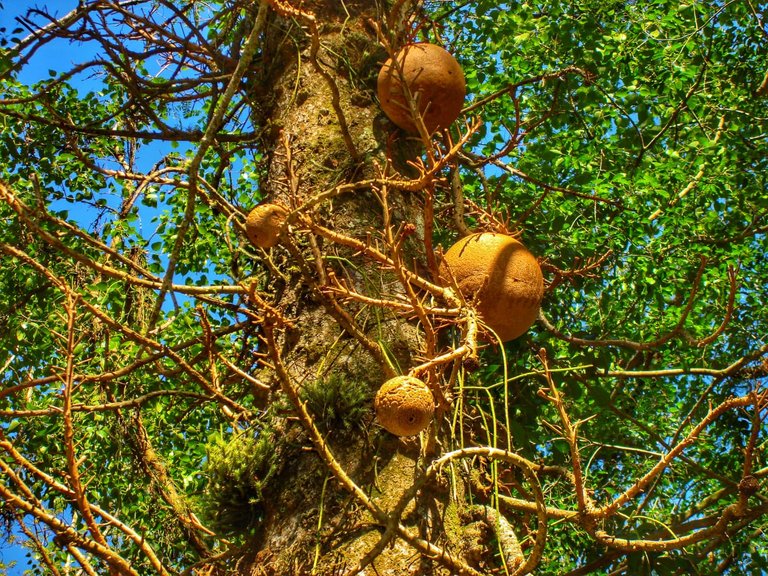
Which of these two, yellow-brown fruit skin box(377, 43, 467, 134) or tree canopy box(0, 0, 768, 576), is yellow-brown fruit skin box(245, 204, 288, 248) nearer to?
tree canopy box(0, 0, 768, 576)

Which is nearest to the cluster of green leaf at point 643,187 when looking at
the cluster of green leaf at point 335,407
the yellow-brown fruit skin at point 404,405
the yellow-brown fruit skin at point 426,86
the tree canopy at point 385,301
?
the tree canopy at point 385,301

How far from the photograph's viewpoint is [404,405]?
144 cm

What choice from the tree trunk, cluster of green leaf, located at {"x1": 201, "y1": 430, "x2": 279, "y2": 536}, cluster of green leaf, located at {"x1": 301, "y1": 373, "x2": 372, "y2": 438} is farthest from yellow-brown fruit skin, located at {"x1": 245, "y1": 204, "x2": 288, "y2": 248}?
cluster of green leaf, located at {"x1": 201, "y1": 430, "x2": 279, "y2": 536}

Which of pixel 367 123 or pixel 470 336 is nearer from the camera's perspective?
pixel 470 336

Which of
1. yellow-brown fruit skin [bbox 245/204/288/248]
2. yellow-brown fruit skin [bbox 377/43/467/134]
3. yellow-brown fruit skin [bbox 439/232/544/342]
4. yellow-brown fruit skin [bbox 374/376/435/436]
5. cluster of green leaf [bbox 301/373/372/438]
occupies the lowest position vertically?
yellow-brown fruit skin [bbox 374/376/435/436]

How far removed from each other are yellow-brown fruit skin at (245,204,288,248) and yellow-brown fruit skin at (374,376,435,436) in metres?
0.70

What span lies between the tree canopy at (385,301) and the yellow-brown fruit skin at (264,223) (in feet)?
0.27

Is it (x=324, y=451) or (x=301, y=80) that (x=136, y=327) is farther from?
(x=324, y=451)

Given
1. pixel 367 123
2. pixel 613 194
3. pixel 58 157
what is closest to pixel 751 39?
pixel 613 194

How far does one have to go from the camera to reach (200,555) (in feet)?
7.57

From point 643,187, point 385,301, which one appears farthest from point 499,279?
point 643,187

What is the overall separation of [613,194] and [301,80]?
8.13ft

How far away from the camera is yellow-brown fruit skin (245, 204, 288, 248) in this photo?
79.3 inches

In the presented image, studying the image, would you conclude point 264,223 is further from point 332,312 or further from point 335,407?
point 335,407
